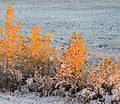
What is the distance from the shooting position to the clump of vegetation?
401cm

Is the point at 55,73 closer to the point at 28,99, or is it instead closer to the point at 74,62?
the point at 74,62

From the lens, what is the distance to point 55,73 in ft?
13.4

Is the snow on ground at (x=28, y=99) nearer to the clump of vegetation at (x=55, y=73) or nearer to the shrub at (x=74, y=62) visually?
the clump of vegetation at (x=55, y=73)

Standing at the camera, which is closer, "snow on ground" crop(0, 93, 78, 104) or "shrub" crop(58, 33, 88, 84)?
"snow on ground" crop(0, 93, 78, 104)

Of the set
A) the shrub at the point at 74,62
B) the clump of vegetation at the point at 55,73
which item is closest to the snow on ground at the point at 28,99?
the clump of vegetation at the point at 55,73

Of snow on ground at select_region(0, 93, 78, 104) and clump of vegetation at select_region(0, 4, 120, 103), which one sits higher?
clump of vegetation at select_region(0, 4, 120, 103)

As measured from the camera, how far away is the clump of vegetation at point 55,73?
4.01 meters

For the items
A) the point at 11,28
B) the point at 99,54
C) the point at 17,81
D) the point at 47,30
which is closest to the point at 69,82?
the point at 17,81

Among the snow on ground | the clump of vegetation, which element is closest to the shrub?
the clump of vegetation

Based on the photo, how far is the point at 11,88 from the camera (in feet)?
14.4

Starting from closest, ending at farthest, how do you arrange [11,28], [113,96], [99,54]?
1. [113,96]
2. [11,28]
3. [99,54]

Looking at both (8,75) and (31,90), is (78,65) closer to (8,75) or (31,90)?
(31,90)

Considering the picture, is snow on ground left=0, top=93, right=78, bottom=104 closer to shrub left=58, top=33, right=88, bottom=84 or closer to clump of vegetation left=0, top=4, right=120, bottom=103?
clump of vegetation left=0, top=4, right=120, bottom=103

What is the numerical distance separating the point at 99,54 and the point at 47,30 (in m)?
4.09
